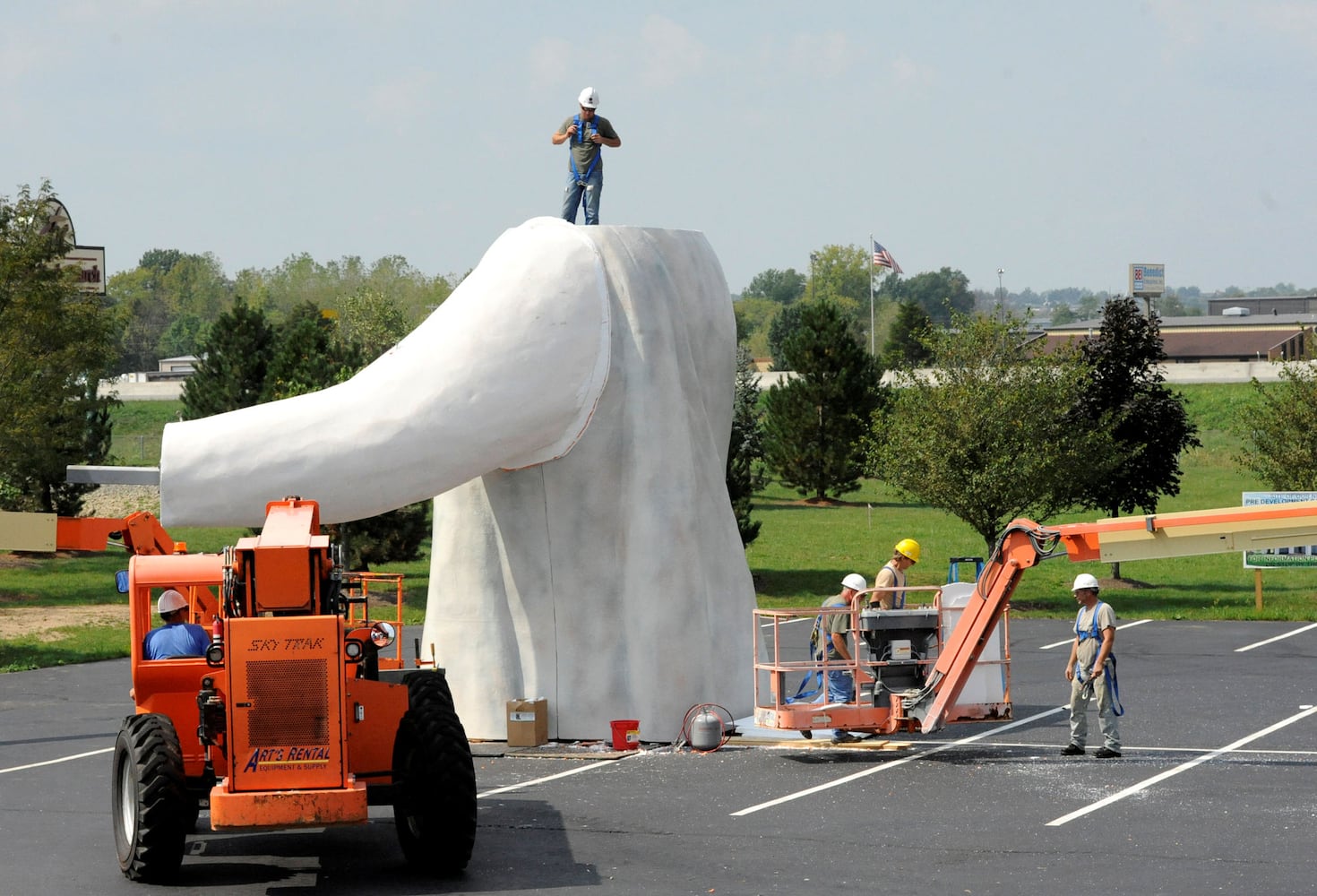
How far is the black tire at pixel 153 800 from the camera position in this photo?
1112 cm

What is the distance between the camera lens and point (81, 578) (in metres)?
40.6

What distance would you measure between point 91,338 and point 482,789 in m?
23.9

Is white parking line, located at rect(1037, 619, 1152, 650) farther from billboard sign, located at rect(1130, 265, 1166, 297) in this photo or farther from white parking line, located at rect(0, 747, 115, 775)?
billboard sign, located at rect(1130, 265, 1166, 297)

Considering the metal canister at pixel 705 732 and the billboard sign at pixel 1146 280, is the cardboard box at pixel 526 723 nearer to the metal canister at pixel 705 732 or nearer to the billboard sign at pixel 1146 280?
the metal canister at pixel 705 732

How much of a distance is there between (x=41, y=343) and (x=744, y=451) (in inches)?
618

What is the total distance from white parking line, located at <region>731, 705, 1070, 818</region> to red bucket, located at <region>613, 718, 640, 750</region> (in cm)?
251

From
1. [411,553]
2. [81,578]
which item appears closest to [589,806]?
[411,553]

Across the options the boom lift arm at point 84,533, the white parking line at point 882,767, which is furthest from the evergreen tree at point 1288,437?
the boom lift arm at point 84,533

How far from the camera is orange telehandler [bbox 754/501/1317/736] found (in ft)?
49.2

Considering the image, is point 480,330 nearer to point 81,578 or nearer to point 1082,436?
point 1082,436

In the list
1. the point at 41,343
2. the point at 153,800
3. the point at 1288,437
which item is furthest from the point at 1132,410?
the point at 153,800

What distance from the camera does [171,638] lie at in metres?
12.4

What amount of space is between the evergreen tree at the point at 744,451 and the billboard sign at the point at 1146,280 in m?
75.3

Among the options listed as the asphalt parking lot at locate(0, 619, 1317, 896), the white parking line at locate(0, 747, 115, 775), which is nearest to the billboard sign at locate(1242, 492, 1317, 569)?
the asphalt parking lot at locate(0, 619, 1317, 896)
